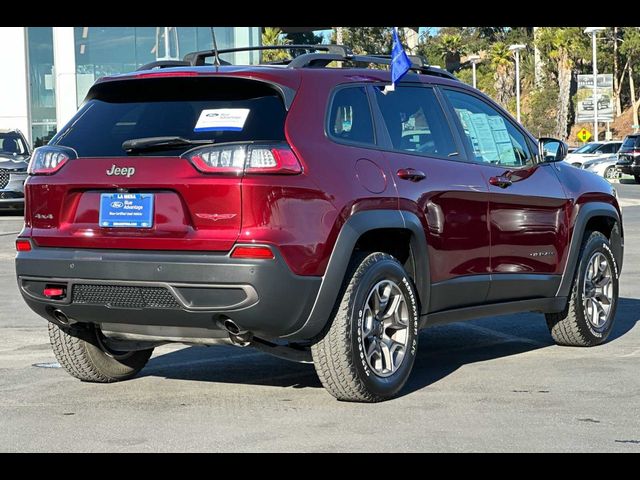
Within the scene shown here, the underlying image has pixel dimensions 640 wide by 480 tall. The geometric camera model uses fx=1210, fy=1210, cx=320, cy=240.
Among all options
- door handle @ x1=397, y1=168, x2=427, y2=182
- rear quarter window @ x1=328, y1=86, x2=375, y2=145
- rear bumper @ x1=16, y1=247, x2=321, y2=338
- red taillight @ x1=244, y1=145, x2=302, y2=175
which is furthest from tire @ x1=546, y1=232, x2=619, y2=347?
red taillight @ x1=244, y1=145, x2=302, y2=175

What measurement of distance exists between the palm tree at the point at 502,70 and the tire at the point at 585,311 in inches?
3179

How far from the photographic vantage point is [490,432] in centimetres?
552

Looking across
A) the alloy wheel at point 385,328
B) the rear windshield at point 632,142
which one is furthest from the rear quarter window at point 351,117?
the rear windshield at point 632,142

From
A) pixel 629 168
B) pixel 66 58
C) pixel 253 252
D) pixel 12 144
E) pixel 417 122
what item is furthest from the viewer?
pixel 66 58

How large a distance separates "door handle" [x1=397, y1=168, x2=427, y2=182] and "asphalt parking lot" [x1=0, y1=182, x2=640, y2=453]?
116 centimetres

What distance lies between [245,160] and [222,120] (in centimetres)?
30

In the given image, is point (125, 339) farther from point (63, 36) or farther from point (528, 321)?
point (63, 36)

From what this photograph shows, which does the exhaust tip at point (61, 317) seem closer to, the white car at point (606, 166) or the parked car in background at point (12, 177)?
the parked car in background at point (12, 177)

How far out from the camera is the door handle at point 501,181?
23.6 ft

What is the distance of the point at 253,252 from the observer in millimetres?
5652

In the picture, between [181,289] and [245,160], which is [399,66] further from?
[181,289]

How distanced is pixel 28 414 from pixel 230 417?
40.6 inches

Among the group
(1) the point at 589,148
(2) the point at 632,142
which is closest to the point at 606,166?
(2) the point at 632,142
